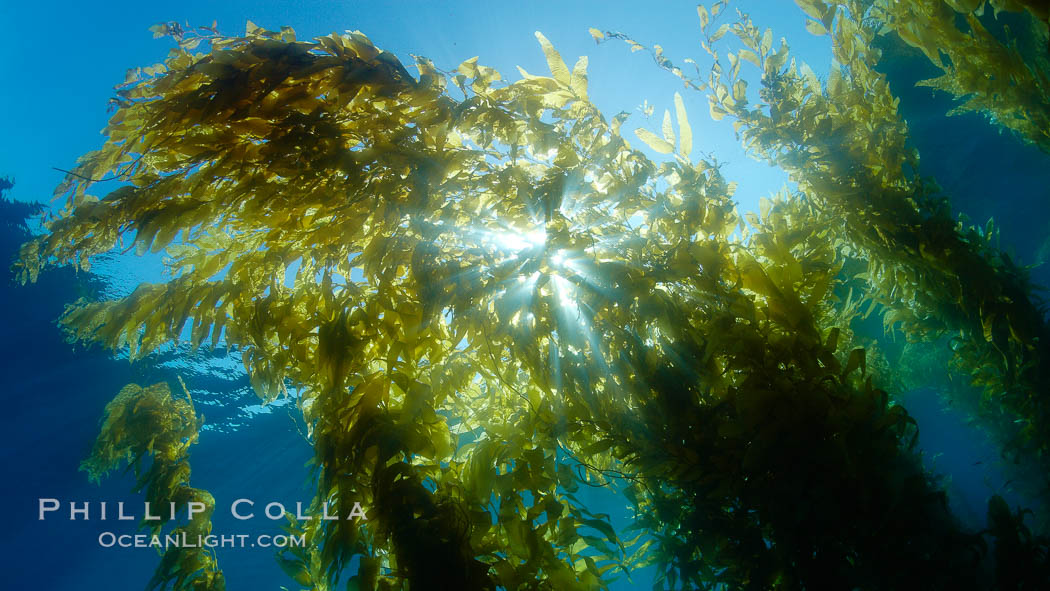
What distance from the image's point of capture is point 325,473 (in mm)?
1053

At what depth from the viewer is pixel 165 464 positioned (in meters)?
2.03

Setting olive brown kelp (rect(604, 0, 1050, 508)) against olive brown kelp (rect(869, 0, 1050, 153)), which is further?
olive brown kelp (rect(604, 0, 1050, 508))

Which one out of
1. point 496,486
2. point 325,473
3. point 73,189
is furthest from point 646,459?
point 73,189

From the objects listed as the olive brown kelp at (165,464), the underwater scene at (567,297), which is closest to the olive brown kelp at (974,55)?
the underwater scene at (567,297)

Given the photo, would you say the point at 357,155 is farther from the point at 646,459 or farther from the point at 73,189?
the point at 646,459

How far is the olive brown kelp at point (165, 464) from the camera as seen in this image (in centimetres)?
185

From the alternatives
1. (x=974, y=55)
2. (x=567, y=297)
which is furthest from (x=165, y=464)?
(x=974, y=55)

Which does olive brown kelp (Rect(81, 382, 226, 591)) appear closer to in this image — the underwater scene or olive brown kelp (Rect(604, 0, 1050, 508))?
the underwater scene

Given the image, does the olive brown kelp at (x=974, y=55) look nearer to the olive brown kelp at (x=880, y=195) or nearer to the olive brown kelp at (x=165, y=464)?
the olive brown kelp at (x=880, y=195)

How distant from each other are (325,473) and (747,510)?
1076 mm

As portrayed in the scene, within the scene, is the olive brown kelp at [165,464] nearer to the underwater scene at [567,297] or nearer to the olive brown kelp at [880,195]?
the underwater scene at [567,297]

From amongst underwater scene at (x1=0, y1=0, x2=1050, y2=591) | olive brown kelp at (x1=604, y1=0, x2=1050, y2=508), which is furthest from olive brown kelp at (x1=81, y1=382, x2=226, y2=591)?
olive brown kelp at (x1=604, y1=0, x2=1050, y2=508)

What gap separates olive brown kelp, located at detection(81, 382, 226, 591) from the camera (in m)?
1.85

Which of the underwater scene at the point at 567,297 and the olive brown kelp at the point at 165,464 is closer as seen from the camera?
the underwater scene at the point at 567,297
